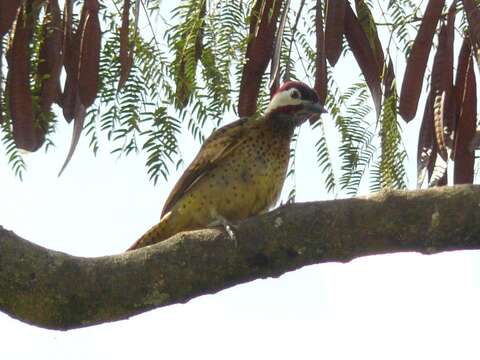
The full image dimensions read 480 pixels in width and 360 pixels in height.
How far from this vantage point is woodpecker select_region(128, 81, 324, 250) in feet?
14.4

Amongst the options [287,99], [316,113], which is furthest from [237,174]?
[316,113]

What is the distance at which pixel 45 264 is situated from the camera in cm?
299

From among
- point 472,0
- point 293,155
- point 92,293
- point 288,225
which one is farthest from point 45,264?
point 472,0

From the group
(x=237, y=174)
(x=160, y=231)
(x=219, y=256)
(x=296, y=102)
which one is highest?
(x=296, y=102)

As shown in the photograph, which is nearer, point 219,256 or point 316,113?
point 219,256

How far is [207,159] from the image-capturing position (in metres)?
4.52

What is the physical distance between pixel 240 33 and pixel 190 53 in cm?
17

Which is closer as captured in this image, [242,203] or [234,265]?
[234,265]

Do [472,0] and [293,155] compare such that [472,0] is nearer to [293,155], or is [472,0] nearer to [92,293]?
[293,155]

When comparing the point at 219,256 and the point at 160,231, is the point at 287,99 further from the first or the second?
the point at 219,256

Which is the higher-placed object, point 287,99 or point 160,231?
point 287,99

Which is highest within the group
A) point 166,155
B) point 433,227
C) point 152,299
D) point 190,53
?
point 190,53

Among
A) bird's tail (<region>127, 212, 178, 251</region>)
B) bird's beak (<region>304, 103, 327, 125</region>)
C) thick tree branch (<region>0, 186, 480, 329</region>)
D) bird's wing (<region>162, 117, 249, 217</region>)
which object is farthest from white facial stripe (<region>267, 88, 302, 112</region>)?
thick tree branch (<region>0, 186, 480, 329</region>)

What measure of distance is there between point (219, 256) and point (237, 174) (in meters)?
1.40
